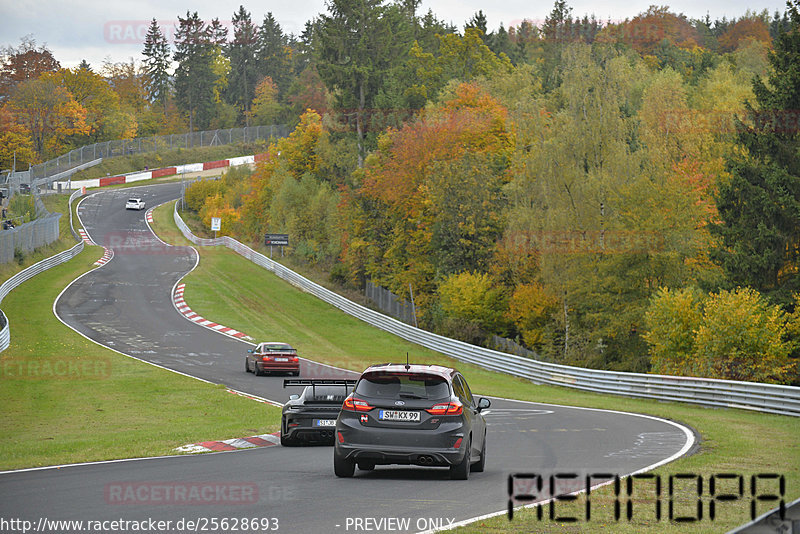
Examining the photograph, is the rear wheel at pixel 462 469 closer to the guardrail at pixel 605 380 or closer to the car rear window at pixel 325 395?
the car rear window at pixel 325 395

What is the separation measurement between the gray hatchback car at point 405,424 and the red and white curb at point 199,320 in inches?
1353

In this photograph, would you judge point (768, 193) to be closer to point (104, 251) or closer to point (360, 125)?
point (360, 125)

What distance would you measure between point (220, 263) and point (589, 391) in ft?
129

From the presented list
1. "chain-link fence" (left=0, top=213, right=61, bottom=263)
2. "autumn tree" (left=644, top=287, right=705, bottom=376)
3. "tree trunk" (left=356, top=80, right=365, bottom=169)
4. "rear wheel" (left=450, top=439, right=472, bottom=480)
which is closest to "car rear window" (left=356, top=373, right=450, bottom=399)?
"rear wheel" (left=450, top=439, right=472, bottom=480)

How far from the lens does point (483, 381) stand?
3853cm

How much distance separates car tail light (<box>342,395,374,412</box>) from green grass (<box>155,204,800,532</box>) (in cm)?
199

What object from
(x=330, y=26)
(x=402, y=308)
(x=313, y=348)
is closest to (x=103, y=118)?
(x=330, y=26)

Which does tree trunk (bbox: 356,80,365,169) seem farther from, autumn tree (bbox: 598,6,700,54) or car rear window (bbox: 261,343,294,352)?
car rear window (bbox: 261,343,294,352)

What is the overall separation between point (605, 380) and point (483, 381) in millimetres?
5378

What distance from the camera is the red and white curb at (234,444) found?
16.5m

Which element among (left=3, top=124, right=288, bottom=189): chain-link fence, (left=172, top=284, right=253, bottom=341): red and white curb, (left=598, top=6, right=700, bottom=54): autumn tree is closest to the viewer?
(left=172, top=284, right=253, bottom=341): red and white curb

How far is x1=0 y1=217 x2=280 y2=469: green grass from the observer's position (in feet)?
56.0

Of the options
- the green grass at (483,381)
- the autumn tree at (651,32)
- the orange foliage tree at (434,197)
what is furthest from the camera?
the autumn tree at (651,32)

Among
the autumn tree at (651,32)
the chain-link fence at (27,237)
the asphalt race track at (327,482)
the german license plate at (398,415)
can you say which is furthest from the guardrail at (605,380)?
the autumn tree at (651,32)
